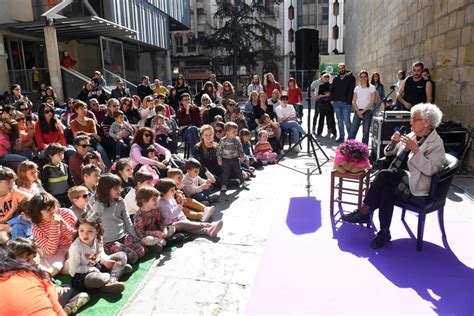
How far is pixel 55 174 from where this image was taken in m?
4.84

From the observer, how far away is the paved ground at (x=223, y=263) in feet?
9.53

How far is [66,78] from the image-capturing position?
13383mm

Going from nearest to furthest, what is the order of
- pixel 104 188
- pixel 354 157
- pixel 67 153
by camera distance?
pixel 104 188
pixel 354 157
pixel 67 153

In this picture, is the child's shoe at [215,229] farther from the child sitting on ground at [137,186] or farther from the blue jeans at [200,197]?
the blue jeans at [200,197]

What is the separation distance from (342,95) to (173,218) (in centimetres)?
599

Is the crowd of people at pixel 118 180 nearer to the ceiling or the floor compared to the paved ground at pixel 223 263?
nearer to the ceiling

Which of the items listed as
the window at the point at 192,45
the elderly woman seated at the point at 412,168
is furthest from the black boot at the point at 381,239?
the window at the point at 192,45

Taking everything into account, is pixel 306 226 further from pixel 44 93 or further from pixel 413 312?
pixel 44 93

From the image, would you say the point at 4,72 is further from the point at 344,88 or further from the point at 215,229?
the point at 215,229

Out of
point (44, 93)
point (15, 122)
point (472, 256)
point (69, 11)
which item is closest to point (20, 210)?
point (15, 122)

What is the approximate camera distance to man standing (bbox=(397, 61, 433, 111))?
655 cm

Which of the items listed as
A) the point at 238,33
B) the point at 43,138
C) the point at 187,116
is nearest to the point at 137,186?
the point at 43,138

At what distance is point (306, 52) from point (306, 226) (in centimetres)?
445

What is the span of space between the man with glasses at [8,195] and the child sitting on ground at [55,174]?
0.83m
